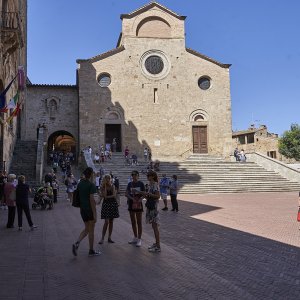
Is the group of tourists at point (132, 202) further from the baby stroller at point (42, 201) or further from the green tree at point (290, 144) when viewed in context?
the green tree at point (290, 144)

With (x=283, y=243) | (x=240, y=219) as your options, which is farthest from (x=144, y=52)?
(x=283, y=243)

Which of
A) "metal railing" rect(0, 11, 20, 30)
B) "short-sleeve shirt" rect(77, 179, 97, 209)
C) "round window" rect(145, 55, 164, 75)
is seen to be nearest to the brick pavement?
"short-sleeve shirt" rect(77, 179, 97, 209)

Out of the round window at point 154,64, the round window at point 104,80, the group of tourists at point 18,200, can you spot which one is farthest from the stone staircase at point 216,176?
the group of tourists at point 18,200

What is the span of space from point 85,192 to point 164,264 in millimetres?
1883

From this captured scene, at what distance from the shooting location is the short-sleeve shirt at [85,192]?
673 cm

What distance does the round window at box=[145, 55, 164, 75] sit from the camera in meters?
33.5

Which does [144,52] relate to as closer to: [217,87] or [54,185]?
[217,87]

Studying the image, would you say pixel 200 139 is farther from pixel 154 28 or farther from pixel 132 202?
pixel 132 202

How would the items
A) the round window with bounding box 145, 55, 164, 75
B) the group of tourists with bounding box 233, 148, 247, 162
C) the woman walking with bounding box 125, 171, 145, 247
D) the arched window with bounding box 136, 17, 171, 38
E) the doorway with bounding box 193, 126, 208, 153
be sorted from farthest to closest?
the arched window with bounding box 136, 17, 171, 38 → the round window with bounding box 145, 55, 164, 75 → the doorway with bounding box 193, 126, 208, 153 → the group of tourists with bounding box 233, 148, 247, 162 → the woman walking with bounding box 125, 171, 145, 247

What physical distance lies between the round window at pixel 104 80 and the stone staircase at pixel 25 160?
28.0ft

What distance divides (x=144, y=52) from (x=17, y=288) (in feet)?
100

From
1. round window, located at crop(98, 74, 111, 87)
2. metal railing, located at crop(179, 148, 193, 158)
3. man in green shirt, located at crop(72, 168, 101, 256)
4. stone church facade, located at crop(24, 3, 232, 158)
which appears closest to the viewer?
man in green shirt, located at crop(72, 168, 101, 256)

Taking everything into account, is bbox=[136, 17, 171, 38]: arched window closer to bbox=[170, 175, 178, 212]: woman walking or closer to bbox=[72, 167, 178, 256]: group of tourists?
bbox=[170, 175, 178, 212]: woman walking

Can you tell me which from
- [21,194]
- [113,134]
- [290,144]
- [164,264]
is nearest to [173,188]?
[21,194]
